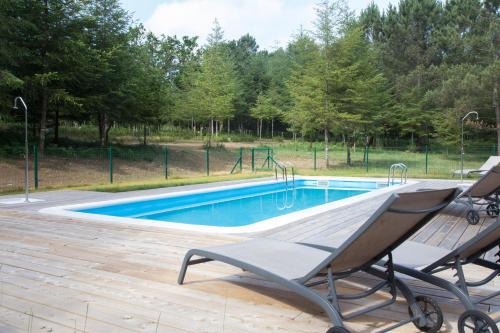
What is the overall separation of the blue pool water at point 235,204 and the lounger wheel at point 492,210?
151 inches

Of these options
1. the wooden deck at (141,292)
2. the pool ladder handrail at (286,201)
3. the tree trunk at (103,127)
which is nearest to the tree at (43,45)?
the tree trunk at (103,127)

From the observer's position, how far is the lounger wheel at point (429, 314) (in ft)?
7.56

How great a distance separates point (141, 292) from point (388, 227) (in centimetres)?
170

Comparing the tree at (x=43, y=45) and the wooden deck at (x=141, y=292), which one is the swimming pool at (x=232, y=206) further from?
the tree at (x=43, y=45)

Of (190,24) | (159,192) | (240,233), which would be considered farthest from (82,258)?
(190,24)

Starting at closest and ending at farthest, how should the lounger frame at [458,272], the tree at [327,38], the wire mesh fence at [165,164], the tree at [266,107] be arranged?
the lounger frame at [458,272], the wire mesh fence at [165,164], the tree at [327,38], the tree at [266,107]

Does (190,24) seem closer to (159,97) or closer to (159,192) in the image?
(159,97)

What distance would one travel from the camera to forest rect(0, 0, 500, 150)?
603 inches

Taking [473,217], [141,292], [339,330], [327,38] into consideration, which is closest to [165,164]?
[327,38]

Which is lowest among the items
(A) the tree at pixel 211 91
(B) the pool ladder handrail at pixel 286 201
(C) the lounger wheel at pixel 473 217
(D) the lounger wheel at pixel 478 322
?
(B) the pool ladder handrail at pixel 286 201

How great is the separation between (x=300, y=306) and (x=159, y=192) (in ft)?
24.5

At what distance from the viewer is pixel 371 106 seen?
66.2ft

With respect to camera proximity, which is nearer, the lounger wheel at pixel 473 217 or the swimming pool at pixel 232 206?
the lounger wheel at pixel 473 217

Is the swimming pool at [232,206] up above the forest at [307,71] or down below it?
below
